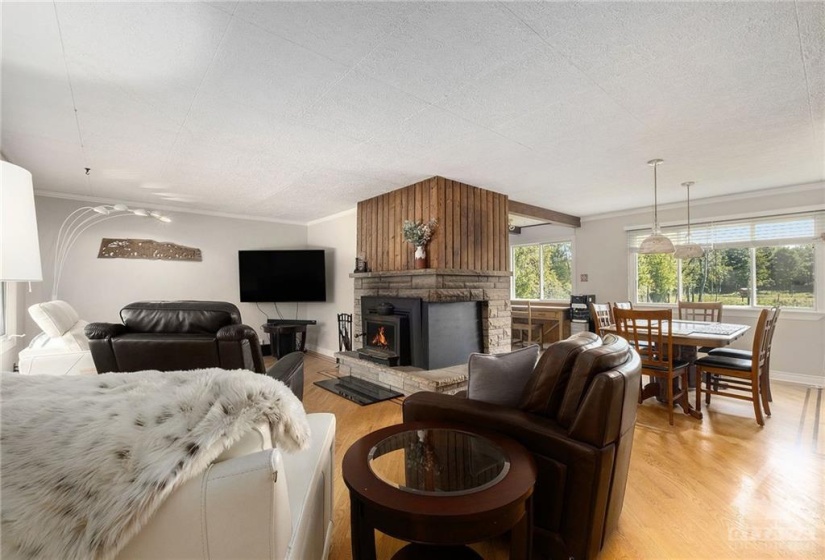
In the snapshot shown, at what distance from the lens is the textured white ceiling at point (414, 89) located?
5.29ft

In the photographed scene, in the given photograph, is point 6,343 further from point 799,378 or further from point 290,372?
point 799,378

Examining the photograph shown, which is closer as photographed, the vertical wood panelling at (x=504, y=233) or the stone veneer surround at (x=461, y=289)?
the stone veneer surround at (x=461, y=289)

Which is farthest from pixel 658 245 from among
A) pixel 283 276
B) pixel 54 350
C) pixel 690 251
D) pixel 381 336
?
pixel 54 350

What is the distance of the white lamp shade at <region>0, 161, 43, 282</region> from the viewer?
3.13 ft

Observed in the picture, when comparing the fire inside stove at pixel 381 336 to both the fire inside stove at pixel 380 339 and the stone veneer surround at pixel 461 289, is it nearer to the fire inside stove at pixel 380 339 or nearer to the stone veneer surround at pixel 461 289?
the fire inside stove at pixel 380 339

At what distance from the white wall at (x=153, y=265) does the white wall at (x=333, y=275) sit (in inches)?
16.5

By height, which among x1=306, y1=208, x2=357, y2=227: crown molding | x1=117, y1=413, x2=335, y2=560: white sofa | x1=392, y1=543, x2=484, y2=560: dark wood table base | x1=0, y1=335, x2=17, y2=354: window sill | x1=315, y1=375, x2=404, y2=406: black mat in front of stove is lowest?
x1=315, y1=375, x2=404, y2=406: black mat in front of stove

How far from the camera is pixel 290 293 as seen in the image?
237 inches

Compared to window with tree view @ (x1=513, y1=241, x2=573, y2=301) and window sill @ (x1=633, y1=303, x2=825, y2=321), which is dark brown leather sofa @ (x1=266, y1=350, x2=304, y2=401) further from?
window with tree view @ (x1=513, y1=241, x2=573, y2=301)

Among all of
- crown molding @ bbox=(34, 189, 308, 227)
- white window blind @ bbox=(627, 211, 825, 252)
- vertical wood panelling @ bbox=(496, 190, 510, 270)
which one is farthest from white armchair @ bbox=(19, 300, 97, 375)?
white window blind @ bbox=(627, 211, 825, 252)

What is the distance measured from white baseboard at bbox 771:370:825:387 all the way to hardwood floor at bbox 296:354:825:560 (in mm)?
1050

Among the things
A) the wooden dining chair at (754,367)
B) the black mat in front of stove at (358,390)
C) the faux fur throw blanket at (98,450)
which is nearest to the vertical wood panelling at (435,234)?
the black mat in front of stove at (358,390)

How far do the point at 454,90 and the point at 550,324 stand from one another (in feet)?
17.4

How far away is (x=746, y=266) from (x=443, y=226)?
4.02 meters
